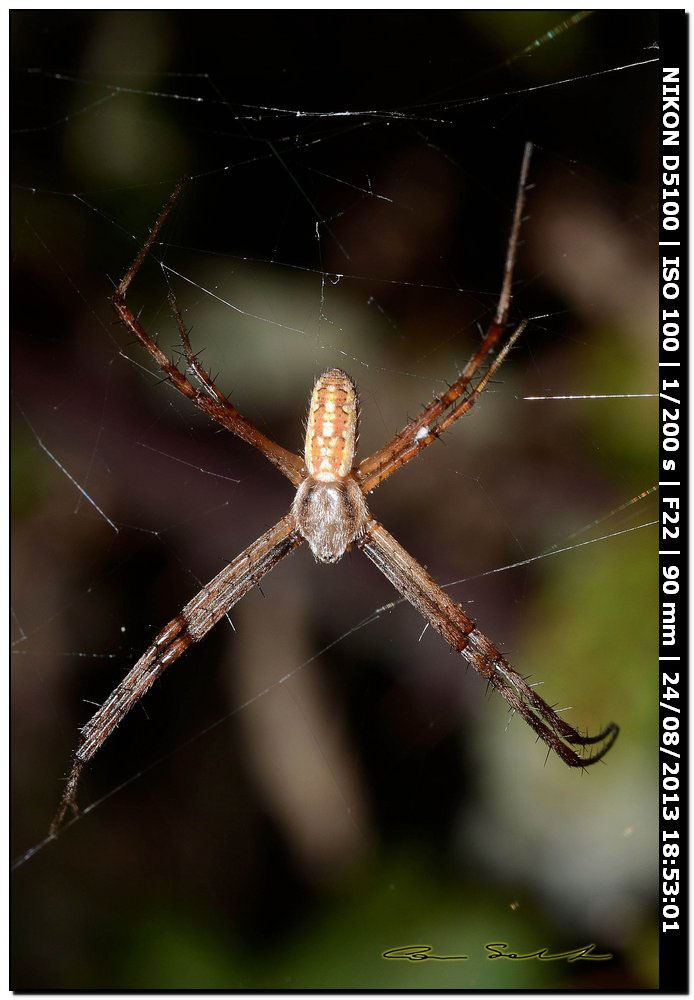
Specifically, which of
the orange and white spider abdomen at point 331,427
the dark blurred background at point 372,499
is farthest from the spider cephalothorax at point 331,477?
the dark blurred background at point 372,499

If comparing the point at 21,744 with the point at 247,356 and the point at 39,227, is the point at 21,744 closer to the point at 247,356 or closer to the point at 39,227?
the point at 247,356

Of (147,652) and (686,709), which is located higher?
(147,652)

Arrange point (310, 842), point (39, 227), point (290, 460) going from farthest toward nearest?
point (310, 842)
point (39, 227)
point (290, 460)

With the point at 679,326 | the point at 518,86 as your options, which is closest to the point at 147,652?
the point at 679,326

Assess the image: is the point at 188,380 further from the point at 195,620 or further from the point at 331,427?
the point at 195,620

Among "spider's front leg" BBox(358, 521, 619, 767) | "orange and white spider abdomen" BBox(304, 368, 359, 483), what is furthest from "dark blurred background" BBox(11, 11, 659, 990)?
"orange and white spider abdomen" BBox(304, 368, 359, 483)

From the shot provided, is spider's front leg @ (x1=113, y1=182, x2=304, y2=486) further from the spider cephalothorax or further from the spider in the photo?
the spider cephalothorax
